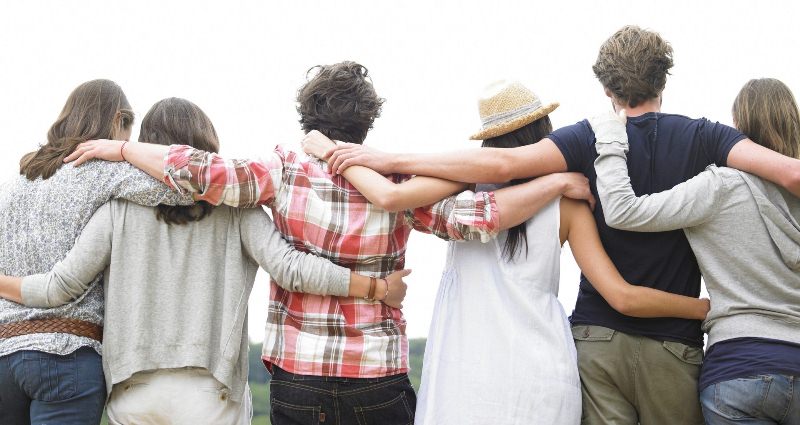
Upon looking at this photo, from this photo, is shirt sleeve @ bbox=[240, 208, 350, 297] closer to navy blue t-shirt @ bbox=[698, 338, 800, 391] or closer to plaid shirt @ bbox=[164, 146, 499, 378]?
plaid shirt @ bbox=[164, 146, 499, 378]

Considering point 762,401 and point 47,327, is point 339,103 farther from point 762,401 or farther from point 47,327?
point 762,401

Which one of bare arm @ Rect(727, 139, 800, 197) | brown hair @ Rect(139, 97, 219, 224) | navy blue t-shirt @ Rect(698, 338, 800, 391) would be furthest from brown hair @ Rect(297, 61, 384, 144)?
navy blue t-shirt @ Rect(698, 338, 800, 391)

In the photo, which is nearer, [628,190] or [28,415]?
[628,190]

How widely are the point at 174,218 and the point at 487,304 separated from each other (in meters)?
1.14

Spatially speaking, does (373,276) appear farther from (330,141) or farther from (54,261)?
(54,261)

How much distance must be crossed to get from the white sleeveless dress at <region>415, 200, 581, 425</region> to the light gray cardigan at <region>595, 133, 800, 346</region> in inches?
10.1

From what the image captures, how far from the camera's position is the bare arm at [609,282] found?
321cm

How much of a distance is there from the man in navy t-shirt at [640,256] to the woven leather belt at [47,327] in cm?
109

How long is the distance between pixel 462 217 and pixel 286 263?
63 centimetres

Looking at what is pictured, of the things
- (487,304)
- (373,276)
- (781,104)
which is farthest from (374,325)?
(781,104)

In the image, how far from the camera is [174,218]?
345 centimetres

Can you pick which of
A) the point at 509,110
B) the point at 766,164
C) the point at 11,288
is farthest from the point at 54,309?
the point at 766,164

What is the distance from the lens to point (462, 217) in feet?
10.6

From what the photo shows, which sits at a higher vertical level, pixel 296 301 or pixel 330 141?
pixel 330 141
